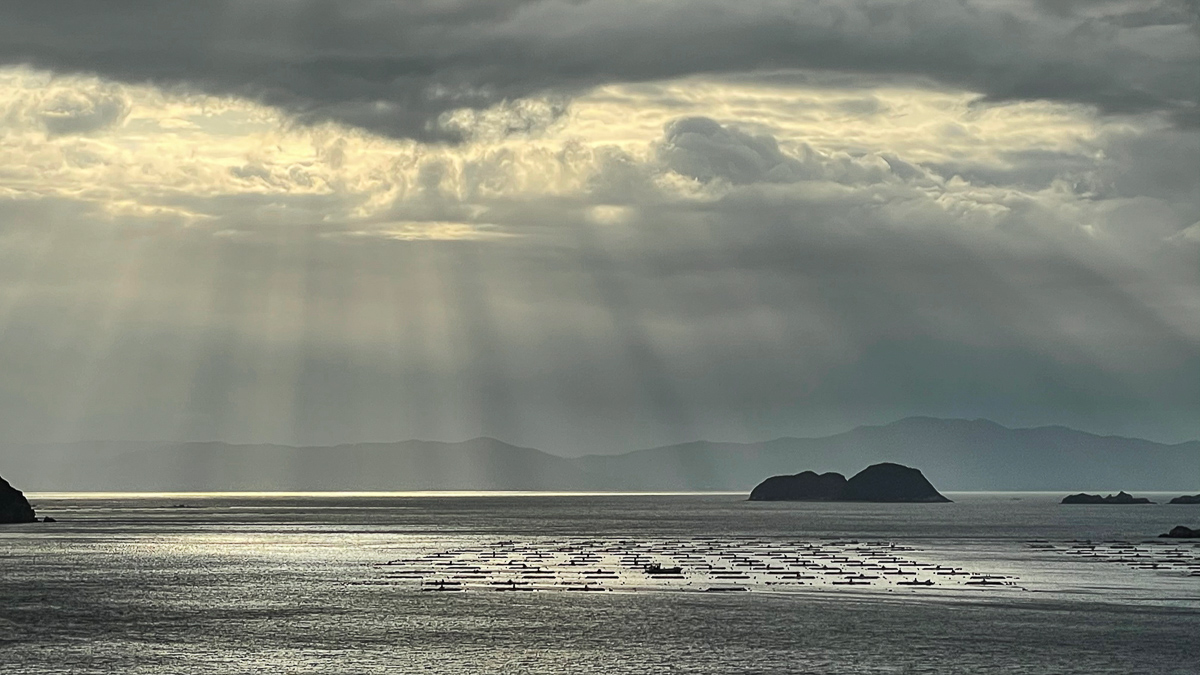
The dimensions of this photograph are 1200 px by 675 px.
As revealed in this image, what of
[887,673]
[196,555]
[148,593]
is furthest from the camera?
[196,555]

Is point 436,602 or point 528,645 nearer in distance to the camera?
point 528,645

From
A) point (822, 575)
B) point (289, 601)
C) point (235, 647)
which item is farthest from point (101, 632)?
point (822, 575)

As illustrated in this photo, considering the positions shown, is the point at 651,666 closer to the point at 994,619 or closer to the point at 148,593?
the point at 994,619

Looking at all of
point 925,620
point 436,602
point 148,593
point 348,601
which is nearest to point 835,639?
point 925,620

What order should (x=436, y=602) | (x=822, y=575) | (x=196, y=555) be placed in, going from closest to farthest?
(x=436, y=602)
(x=822, y=575)
(x=196, y=555)

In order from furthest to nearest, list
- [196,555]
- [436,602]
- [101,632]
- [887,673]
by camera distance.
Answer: [196,555], [436,602], [101,632], [887,673]

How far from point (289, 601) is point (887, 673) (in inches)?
2462

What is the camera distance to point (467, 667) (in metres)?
79.8

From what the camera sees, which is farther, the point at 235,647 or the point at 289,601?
the point at 289,601

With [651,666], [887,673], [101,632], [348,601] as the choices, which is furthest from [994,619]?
[101,632]

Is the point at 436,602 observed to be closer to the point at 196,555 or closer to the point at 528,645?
the point at 528,645

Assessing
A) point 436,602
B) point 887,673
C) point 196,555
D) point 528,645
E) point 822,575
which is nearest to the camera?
point 887,673

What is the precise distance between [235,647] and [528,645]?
19594mm

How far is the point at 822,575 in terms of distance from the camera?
148375 mm
